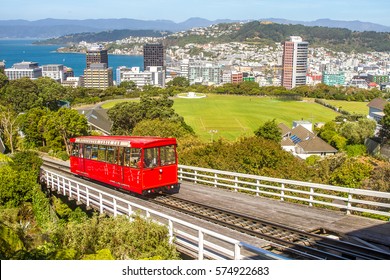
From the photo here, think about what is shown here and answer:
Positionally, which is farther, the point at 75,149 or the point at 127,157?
the point at 75,149

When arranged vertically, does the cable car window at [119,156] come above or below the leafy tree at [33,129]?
above

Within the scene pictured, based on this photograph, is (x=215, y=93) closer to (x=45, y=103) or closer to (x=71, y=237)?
(x=45, y=103)

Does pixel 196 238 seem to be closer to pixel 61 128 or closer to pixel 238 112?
pixel 61 128

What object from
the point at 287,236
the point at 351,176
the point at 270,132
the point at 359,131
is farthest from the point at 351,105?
the point at 287,236

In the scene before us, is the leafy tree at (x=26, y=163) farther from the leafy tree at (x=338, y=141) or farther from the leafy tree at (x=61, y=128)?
the leafy tree at (x=338, y=141)

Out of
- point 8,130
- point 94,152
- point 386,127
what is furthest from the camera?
point 386,127

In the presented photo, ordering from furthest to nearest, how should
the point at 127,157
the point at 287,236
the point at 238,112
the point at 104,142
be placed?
the point at 238,112 → the point at 104,142 → the point at 127,157 → the point at 287,236

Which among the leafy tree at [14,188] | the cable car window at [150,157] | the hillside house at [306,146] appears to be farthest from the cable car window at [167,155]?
the hillside house at [306,146]

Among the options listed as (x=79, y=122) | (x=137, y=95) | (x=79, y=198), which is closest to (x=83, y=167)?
(x=79, y=198)
